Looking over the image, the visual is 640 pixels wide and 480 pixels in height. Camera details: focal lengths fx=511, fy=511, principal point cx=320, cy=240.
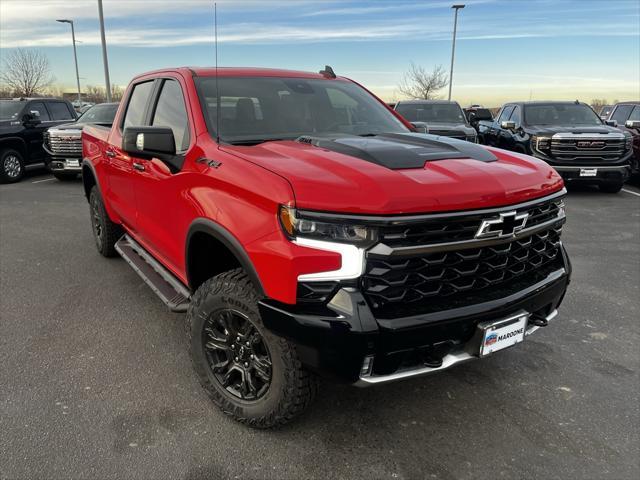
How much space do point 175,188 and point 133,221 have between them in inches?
48.5

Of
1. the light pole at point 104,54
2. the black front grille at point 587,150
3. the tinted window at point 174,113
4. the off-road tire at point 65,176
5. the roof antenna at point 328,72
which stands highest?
the light pole at point 104,54

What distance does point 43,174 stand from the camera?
13.4 metres

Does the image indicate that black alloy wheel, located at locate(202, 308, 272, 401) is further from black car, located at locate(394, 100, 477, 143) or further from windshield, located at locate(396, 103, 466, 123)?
windshield, located at locate(396, 103, 466, 123)

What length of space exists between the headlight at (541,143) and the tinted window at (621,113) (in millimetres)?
4447

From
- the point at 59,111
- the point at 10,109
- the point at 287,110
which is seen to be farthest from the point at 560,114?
the point at 10,109

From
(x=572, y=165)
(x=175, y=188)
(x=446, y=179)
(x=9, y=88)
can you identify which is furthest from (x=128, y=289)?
(x=9, y=88)

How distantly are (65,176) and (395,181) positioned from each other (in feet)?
38.4

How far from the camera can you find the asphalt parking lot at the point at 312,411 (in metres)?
2.45

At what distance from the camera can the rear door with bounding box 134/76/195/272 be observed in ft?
10.4

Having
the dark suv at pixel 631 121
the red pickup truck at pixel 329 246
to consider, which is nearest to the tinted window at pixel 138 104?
the red pickup truck at pixel 329 246

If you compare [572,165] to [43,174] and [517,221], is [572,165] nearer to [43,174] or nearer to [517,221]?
[517,221]

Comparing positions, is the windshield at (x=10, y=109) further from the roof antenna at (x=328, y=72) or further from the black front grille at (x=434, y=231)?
the black front grille at (x=434, y=231)

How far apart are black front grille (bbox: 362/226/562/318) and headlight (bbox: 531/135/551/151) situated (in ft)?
25.1

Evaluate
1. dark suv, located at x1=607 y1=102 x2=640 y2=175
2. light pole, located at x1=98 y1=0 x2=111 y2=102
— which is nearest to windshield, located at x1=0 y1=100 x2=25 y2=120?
light pole, located at x1=98 y1=0 x2=111 y2=102
